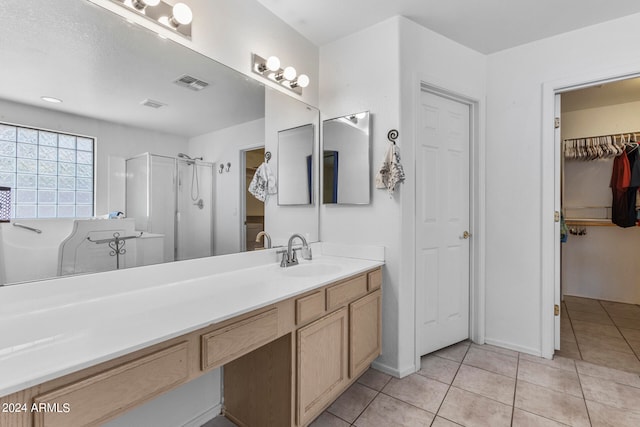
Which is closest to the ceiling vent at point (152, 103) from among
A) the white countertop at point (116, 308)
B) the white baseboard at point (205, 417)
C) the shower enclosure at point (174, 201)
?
the shower enclosure at point (174, 201)

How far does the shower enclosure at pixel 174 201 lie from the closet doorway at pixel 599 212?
3363 millimetres

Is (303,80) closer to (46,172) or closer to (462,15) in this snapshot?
(462,15)

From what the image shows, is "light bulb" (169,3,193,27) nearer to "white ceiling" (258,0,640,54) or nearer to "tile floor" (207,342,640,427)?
"white ceiling" (258,0,640,54)

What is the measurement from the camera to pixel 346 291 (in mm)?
1701

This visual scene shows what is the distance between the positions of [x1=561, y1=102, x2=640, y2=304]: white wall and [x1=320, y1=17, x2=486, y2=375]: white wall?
2.66 m

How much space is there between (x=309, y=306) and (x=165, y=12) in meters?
1.52

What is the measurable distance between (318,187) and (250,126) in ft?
2.48

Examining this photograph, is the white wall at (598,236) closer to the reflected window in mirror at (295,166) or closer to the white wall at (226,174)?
the reflected window in mirror at (295,166)

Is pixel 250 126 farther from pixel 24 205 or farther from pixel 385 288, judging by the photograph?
pixel 385 288

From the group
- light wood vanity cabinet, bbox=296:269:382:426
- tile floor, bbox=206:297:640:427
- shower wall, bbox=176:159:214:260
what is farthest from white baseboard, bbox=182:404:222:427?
shower wall, bbox=176:159:214:260

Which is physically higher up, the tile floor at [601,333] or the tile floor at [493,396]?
the tile floor at [601,333]

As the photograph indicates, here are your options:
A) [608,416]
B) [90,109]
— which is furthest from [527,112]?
[90,109]

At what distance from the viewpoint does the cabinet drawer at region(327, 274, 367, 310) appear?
1586mm

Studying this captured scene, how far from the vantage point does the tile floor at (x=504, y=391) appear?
1.64 m
